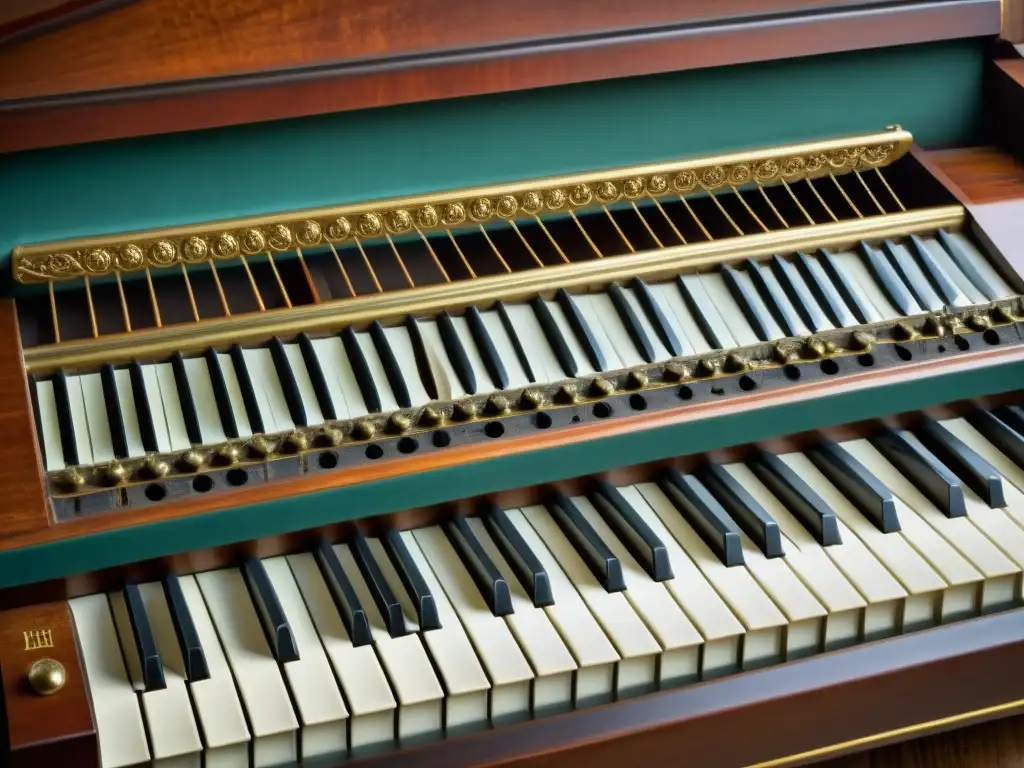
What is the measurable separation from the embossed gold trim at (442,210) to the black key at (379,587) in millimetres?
529

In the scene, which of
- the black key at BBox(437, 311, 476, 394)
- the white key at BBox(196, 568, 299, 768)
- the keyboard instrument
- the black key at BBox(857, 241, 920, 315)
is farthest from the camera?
the black key at BBox(857, 241, 920, 315)

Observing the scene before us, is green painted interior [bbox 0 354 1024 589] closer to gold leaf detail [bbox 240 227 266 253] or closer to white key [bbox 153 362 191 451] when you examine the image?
white key [bbox 153 362 191 451]

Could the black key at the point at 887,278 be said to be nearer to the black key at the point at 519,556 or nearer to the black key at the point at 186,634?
the black key at the point at 519,556

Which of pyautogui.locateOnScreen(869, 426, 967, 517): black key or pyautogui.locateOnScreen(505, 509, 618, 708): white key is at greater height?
pyautogui.locateOnScreen(869, 426, 967, 517): black key

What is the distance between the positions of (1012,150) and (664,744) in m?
1.38

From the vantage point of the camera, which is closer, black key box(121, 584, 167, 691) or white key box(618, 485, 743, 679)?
black key box(121, 584, 167, 691)

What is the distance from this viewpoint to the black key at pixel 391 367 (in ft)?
6.97

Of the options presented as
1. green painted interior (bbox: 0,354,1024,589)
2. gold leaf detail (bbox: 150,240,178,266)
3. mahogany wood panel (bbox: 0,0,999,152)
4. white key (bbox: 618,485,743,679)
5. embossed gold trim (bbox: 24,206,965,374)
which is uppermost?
mahogany wood panel (bbox: 0,0,999,152)

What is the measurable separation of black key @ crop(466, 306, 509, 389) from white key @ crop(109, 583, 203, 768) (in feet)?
1.95

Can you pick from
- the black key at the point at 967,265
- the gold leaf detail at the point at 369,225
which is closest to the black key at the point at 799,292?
the black key at the point at 967,265

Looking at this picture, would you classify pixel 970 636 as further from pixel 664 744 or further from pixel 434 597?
pixel 434 597

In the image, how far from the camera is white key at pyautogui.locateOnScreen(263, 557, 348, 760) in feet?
6.04

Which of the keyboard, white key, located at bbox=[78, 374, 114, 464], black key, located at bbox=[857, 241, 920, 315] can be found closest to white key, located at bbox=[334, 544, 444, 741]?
the keyboard

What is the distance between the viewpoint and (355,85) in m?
2.27
